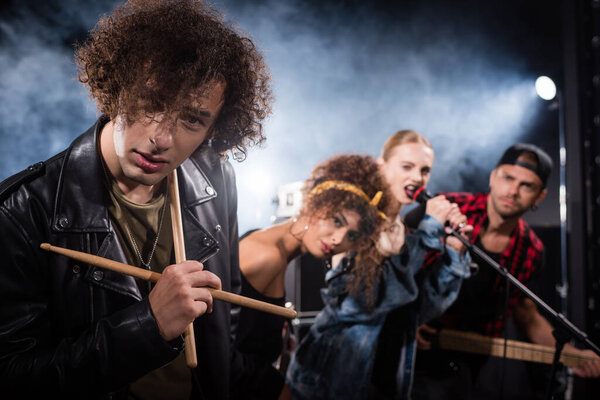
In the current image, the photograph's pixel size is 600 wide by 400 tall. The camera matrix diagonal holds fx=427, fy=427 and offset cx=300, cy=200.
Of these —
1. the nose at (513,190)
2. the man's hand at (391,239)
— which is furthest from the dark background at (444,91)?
the man's hand at (391,239)

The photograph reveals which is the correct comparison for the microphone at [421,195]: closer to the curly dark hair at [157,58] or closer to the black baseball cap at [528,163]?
the black baseball cap at [528,163]

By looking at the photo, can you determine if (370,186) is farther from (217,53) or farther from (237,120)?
(217,53)

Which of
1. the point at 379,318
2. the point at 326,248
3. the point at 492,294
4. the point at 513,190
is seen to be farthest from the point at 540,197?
the point at 326,248

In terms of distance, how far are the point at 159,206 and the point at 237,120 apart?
1.31 ft

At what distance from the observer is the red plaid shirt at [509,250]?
8.06ft

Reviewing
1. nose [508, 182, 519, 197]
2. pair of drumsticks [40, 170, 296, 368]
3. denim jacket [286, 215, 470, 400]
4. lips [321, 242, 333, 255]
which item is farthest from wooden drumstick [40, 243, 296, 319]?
nose [508, 182, 519, 197]

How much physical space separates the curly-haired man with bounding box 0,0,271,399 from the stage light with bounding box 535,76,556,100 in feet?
7.29

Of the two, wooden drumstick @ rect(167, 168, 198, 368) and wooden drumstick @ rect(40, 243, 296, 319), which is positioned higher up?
wooden drumstick @ rect(167, 168, 198, 368)

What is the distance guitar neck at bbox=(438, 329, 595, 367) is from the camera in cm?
238

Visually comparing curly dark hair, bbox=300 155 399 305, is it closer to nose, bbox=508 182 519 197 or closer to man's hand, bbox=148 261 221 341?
nose, bbox=508 182 519 197

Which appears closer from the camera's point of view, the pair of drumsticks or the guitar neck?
the pair of drumsticks

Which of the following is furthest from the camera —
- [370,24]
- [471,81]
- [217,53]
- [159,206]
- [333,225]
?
[471,81]

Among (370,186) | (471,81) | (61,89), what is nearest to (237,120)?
(61,89)

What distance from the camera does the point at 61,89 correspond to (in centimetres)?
158
